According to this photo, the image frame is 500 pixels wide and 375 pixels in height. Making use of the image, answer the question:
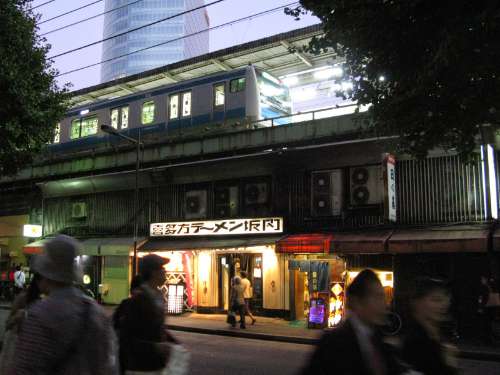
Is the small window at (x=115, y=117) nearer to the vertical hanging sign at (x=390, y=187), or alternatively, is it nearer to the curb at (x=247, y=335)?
the curb at (x=247, y=335)

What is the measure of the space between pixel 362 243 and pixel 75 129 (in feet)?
58.1

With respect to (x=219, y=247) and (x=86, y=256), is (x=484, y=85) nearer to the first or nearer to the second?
(x=219, y=247)

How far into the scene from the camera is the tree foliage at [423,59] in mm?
10438

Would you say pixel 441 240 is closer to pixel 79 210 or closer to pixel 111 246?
pixel 111 246

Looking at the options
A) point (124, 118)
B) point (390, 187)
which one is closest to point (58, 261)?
point (390, 187)

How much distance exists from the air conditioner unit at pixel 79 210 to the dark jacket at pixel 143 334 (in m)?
23.2

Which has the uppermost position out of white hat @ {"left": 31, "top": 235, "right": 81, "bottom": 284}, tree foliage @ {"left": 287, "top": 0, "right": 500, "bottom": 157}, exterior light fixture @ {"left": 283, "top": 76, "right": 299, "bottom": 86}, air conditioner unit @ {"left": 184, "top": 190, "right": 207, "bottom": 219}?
exterior light fixture @ {"left": 283, "top": 76, "right": 299, "bottom": 86}

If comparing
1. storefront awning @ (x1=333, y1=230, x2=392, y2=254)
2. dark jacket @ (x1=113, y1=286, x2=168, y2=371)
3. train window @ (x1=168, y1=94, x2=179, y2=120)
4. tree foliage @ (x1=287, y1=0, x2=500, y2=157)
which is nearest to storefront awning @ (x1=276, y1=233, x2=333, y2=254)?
storefront awning @ (x1=333, y1=230, x2=392, y2=254)

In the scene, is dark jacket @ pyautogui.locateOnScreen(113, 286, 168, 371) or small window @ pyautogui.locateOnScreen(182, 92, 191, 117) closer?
dark jacket @ pyautogui.locateOnScreen(113, 286, 168, 371)

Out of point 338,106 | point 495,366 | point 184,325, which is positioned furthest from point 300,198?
point 495,366

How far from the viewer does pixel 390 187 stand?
16.6m

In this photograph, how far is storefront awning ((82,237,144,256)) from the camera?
888 inches

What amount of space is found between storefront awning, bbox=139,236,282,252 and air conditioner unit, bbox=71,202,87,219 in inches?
208

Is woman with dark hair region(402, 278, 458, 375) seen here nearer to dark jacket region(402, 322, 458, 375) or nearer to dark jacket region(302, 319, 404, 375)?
dark jacket region(402, 322, 458, 375)
